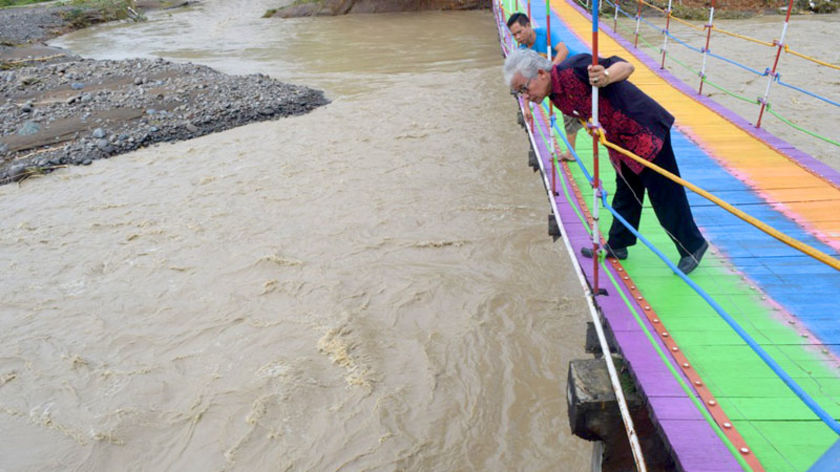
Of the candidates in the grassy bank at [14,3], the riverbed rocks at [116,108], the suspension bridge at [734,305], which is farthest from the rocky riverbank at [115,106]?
the grassy bank at [14,3]

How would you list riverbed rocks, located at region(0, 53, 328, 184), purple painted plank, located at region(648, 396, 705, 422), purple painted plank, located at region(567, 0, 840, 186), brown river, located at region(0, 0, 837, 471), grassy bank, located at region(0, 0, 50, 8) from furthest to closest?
grassy bank, located at region(0, 0, 50, 8), riverbed rocks, located at region(0, 53, 328, 184), purple painted plank, located at region(567, 0, 840, 186), brown river, located at region(0, 0, 837, 471), purple painted plank, located at region(648, 396, 705, 422)

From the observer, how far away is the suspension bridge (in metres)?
1.92

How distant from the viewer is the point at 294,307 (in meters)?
4.74

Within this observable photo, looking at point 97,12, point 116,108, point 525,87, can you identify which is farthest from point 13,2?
point 525,87

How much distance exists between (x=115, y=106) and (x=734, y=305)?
1025 cm

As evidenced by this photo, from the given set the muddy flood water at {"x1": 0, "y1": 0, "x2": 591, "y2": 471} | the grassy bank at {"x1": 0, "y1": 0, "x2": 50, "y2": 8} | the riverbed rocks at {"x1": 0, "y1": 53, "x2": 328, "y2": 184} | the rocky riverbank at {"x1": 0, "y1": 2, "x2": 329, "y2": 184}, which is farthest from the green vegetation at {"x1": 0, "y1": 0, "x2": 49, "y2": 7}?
the muddy flood water at {"x1": 0, "y1": 0, "x2": 591, "y2": 471}

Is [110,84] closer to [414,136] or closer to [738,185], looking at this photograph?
[414,136]

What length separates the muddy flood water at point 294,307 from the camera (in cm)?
352

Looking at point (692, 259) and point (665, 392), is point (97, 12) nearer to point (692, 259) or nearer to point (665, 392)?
point (692, 259)

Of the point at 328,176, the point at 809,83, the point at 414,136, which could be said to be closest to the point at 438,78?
the point at 414,136

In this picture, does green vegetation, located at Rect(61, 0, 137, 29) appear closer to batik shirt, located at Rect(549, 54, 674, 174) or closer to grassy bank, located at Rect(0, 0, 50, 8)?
grassy bank, located at Rect(0, 0, 50, 8)

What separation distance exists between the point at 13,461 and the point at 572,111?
3.96m

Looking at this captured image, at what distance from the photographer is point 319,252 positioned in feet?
18.2

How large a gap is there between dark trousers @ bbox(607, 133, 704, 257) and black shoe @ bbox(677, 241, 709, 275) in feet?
0.06
